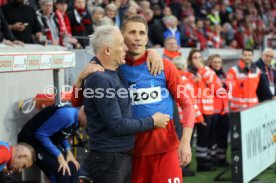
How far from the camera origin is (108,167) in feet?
15.8

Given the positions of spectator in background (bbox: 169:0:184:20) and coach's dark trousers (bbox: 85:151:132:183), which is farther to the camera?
spectator in background (bbox: 169:0:184:20)

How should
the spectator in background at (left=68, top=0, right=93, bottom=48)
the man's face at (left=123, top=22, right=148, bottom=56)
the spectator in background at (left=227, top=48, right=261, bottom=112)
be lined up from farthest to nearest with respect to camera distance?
the spectator in background at (left=68, top=0, right=93, bottom=48) < the spectator in background at (left=227, top=48, right=261, bottom=112) < the man's face at (left=123, top=22, right=148, bottom=56)

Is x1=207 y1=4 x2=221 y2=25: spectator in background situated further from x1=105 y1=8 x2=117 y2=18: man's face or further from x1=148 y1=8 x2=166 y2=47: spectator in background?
Answer: x1=105 y1=8 x2=117 y2=18: man's face

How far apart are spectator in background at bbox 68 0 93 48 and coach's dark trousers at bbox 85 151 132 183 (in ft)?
25.2

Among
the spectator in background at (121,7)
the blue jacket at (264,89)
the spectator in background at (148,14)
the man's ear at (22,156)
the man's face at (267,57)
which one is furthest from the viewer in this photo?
the spectator in background at (148,14)

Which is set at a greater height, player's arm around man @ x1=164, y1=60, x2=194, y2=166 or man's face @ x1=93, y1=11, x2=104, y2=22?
man's face @ x1=93, y1=11, x2=104, y2=22

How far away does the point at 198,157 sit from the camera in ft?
35.2

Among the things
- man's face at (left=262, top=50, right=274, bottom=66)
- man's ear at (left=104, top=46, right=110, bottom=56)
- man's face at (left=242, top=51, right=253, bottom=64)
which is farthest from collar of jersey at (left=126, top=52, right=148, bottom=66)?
man's face at (left=262, top=50, right=274, bottom=66)

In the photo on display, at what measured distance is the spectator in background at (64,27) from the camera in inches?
451

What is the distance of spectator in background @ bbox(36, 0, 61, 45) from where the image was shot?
11273mm

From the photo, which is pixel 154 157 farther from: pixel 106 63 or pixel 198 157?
pixel 198 157

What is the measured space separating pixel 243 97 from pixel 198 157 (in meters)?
1.56

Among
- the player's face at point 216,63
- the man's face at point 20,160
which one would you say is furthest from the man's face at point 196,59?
the man's face at point 20,160

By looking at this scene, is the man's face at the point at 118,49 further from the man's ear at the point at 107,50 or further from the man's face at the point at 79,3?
the man's face at the point at 79,3
